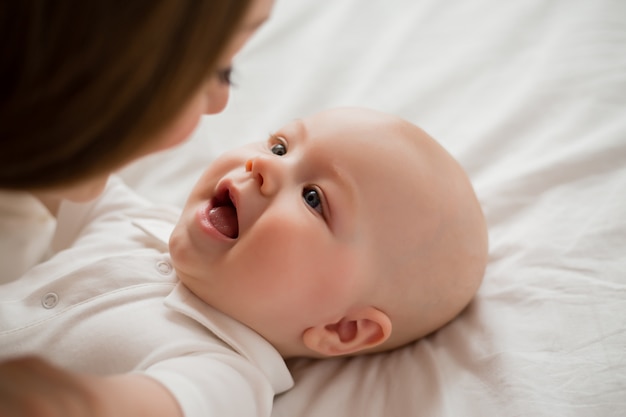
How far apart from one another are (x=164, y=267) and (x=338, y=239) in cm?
31

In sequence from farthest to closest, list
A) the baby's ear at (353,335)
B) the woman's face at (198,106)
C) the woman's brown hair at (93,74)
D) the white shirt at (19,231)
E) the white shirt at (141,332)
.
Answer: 1. the baby's ear at (353,335)
2. the white shirt at (141,332)
3. the white shirt at (19,231)
4. the woman's face at (198,106)
5. the woman's brown hair at (93,74)

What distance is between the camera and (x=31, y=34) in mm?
522

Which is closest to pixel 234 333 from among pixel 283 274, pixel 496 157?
pixel 283 274

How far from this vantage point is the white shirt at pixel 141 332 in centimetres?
93

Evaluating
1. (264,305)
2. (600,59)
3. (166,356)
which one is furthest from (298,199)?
(600,59)

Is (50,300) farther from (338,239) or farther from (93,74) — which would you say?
(93,74)

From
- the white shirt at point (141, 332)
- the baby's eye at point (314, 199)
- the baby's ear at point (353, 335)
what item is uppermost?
the baby's eye at point (314, 199)

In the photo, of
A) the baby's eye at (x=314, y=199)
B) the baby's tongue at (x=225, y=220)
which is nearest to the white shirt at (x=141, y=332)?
the baby's tongue at (x=225, y=220)

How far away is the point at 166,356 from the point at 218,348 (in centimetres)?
8

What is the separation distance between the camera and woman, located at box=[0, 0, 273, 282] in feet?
1.74

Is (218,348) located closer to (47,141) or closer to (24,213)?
(24,213)

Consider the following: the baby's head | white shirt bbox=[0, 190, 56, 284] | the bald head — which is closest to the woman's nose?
the baby's head

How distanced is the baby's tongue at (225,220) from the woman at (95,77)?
0.41 meters

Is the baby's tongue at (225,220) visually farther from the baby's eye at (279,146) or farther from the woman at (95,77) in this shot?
the woman at (95,77)
